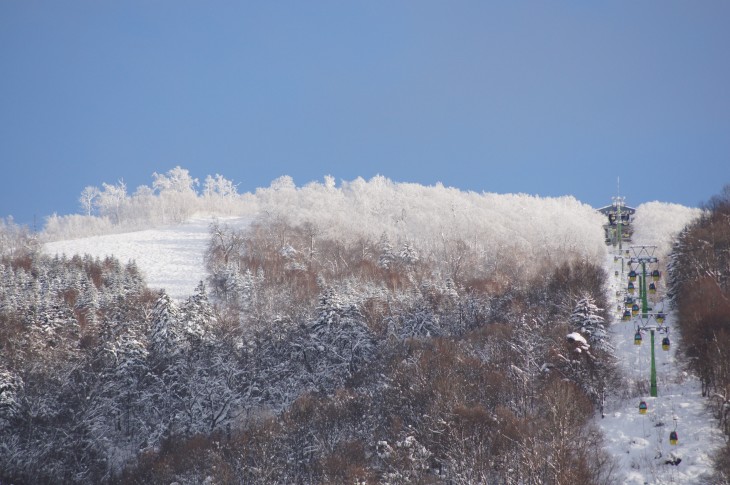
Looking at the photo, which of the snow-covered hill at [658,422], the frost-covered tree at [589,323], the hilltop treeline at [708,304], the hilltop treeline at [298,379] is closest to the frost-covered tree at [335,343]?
the hilltop treeline at [298,379]

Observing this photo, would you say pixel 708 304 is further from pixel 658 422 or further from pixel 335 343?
pixel 335 343

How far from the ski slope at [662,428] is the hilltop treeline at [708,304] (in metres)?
1.02

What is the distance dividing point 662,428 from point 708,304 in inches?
474

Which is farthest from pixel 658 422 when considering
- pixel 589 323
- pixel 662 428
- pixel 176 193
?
pixel 176 193

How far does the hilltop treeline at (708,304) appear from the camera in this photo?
2541cm

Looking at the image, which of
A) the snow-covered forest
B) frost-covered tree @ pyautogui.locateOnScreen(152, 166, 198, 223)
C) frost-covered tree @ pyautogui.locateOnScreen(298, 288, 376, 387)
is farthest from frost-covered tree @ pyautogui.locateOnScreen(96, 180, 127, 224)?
frost-covered tree @ pyautogui.locateOnScreen(298, 288, 376, 387)

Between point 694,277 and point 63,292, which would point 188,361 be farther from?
point 694,277

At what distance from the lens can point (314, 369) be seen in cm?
5506

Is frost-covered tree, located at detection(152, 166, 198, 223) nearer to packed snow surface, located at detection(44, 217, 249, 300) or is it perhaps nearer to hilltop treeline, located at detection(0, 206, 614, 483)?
packed snow surface, located at detection(44, 217, 249, 300)

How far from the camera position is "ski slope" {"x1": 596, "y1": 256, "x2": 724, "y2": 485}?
2306 centimetres

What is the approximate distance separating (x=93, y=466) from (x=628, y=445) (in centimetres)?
3967

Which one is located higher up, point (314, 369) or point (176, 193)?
point (176, 193)

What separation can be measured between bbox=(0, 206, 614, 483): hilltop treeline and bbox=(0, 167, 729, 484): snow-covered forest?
0.19 meters

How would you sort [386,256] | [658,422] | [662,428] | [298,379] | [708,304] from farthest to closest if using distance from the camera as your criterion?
[386,256]
[298,379]
[708,304]
[658,422]
[662,428]
